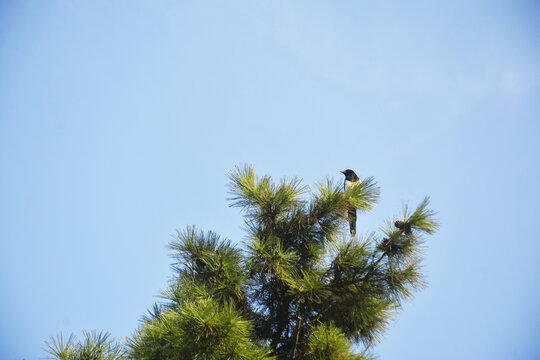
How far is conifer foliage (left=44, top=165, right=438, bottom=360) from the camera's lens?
285 cm

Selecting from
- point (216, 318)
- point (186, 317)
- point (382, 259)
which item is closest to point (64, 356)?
point (186, 317)

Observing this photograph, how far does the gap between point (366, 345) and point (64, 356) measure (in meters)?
2.41

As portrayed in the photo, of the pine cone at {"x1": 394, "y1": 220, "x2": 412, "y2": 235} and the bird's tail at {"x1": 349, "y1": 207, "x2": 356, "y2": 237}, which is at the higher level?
the bird's tail at {"x1": 349, "y1": 207, "x2": 356, "y2": 237}

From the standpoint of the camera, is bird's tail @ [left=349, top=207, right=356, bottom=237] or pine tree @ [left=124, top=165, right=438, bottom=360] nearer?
pine tree @ [left=124, top=165, right=438, bottom=360]

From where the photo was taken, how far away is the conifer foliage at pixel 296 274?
2.85m

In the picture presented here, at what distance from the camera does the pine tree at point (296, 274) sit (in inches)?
112

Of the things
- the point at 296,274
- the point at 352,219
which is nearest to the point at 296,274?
the point at 296,274

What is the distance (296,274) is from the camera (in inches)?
118

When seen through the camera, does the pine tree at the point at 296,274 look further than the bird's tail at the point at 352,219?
No

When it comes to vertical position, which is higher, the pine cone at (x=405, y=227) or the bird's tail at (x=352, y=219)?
the bird's tail at (x=352, y=219)

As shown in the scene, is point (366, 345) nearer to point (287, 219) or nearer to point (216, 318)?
point (287, 219)

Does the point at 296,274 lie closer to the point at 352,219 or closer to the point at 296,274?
the point at 296,274

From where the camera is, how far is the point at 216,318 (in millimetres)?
2338

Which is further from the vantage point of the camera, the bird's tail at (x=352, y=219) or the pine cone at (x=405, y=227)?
the bird's tail at (x=352, y=219)
